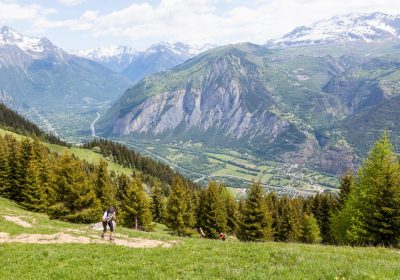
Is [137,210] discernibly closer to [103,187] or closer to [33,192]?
[103,187]

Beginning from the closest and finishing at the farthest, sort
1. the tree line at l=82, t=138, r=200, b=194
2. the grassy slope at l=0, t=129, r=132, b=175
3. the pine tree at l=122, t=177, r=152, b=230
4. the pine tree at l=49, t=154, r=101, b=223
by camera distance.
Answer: the pine tree at l=49, t=154, r=101, b=223 < the pine tree at l=122, t=177, r=152, b=230 < the grassy slope at l=0, t=129, r=132, b=175 < the tree line at l=82, t=138, r=200, b=194

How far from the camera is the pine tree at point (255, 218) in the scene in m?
70.9

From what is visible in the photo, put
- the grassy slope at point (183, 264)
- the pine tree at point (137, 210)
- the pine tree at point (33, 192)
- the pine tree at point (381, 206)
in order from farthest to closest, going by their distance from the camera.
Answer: the pine tree at point (137, 210) → the pine tree at point (33, 192) → the pine tree at point (381, 206) → the grassy slope at point (183, 264)

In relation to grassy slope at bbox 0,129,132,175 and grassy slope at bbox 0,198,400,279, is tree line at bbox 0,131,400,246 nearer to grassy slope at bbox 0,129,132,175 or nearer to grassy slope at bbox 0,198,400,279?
grassy slope at bbox 0,198,400,279

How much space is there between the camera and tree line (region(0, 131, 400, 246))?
160 feet

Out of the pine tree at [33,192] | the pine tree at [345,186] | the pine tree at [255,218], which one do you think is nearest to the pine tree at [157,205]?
the pine tree at [33,192]

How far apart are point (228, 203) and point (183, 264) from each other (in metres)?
81.9

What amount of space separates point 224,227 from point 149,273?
2540 inches

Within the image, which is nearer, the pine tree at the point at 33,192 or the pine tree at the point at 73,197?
the pine tree at the point at 73,197

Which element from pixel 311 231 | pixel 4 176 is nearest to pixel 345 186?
pixel 311 231

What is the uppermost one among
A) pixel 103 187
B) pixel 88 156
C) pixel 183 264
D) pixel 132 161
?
pixel 183 264

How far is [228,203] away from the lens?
336 ft

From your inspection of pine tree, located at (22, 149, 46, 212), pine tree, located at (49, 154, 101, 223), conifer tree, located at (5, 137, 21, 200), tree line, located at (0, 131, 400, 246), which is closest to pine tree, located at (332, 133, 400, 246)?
tree line, located at (0, 131, 400, 246)

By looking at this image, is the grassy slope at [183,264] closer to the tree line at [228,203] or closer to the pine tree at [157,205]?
the tree line at [228,203]
